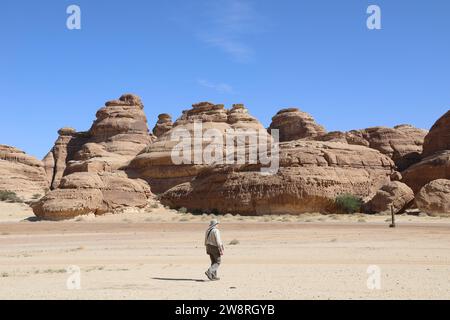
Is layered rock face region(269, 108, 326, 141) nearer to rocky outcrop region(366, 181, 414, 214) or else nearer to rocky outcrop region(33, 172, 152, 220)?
rocky outcrop region(33, 172, 152, 220)

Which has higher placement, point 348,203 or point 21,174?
point 21,174

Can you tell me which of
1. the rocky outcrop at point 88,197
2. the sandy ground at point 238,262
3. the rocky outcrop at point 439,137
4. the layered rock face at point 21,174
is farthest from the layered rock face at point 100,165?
the rocky outcrop at point 439,137

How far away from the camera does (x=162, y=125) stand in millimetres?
93500

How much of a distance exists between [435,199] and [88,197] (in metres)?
24.5

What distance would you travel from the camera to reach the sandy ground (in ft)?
30.5

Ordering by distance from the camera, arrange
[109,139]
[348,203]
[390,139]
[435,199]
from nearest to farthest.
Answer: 1. [435,199]
2. [348,203]
3. [390,139]
4. [109,139]

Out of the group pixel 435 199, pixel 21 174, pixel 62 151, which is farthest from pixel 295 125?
pixel 435 199

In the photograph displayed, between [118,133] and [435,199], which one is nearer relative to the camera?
[435,199]

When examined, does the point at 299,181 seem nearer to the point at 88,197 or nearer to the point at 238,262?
the point at 88,197

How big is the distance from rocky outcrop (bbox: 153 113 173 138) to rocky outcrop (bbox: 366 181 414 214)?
6072cm

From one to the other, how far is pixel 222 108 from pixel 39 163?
32.8 m

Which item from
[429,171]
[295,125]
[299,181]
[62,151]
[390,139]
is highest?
[295,125]
